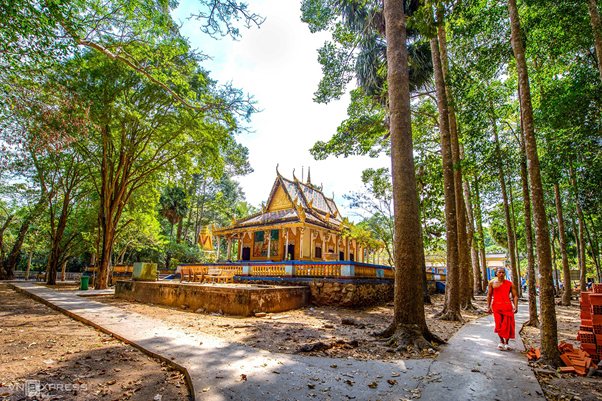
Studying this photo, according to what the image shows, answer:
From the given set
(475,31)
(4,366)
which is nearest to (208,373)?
(4,366)

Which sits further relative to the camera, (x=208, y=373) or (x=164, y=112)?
(x=164, y=112)

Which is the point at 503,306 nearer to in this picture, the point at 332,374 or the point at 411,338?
the point at 411,338

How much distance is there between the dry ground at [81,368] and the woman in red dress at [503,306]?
5.78 meters

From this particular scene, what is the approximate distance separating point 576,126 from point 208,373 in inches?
550

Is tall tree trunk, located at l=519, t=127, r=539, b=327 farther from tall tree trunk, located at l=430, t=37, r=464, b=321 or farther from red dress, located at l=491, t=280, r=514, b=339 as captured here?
tall tree trunk, located at l=430, t=37, r=464, b=321

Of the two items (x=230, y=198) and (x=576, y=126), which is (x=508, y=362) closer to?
(x=576, y=126)

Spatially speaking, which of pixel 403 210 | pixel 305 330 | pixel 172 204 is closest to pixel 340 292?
pixel 305 330

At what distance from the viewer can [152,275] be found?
15438 millimetres

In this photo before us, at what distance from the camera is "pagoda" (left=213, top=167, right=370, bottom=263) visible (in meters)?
21.1

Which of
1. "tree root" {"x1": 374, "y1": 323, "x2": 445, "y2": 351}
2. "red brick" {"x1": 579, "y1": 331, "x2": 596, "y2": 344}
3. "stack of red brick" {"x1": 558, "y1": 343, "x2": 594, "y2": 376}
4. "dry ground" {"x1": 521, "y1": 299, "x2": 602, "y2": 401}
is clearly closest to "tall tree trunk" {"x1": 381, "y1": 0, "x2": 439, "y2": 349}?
"tree root" {"x1": 374, "y1": 323, "x2": 445, "y2": 351}

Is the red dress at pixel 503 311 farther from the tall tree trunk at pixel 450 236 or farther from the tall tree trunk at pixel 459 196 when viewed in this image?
the tall tree trunk at pixel 459 196

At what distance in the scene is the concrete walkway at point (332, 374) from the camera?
315 cm

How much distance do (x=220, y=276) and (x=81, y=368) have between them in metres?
11.6

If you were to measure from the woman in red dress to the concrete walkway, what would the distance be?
37 cm
